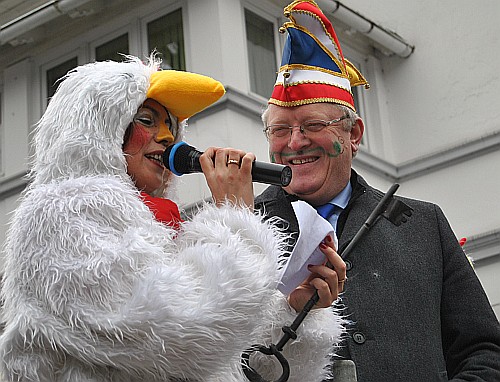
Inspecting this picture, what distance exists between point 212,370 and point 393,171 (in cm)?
770

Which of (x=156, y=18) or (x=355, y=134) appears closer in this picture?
(x=355, y=134)

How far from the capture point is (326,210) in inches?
134

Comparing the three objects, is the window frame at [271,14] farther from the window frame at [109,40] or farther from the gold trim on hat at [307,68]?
the gold trim on hat at [307,68]

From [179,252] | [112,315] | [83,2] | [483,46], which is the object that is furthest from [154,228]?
[483,46]

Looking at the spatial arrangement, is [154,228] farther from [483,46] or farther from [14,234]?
[483,46]

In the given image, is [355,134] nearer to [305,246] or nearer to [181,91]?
[181,91]

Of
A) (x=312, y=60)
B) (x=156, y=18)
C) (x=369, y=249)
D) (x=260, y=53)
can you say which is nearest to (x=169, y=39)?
(x=156, y=18)

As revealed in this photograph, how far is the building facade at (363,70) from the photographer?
8562mm

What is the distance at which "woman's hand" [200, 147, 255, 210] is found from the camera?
8.47 feet

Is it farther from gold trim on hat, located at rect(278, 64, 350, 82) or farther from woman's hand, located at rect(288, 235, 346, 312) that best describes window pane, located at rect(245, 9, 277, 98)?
woman's hand, located at rect(288, 235, 346, 312)

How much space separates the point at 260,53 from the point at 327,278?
6496 mm

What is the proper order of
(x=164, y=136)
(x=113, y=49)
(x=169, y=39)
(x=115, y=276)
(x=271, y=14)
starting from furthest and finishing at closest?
1. (x=113, y=49)
2. (x=271, y=14)
3. (x=169, y=39)
4. (x=164, y=136)
5. (x=115, y=276)

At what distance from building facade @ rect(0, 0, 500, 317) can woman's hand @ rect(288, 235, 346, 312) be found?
556 cm

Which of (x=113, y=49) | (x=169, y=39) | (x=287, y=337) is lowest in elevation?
(x=287, y=337)
